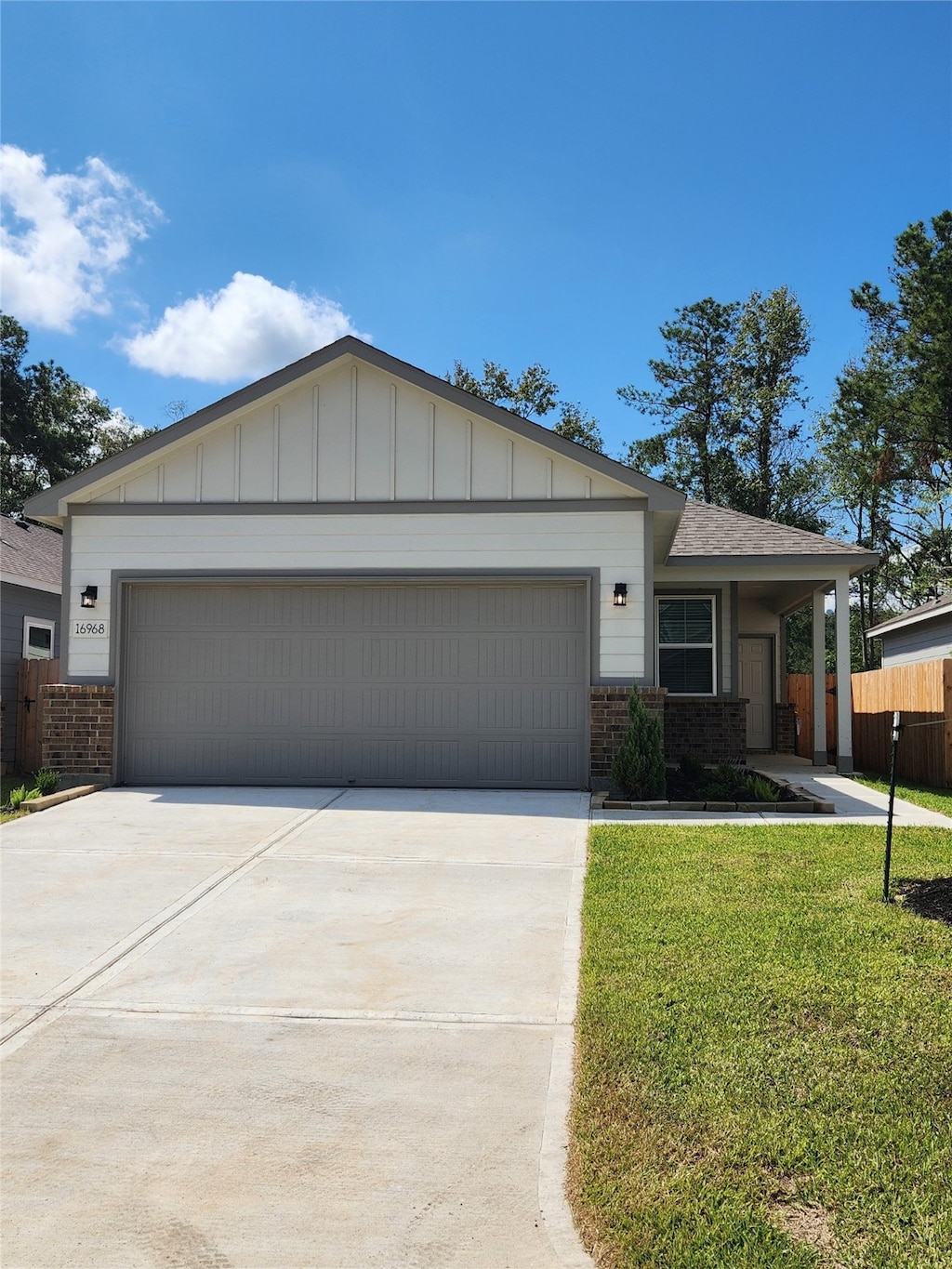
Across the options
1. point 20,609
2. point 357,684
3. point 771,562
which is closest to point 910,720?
point 771,562

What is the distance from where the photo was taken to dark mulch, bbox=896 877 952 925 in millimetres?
5406

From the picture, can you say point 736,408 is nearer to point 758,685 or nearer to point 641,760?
point 758,685

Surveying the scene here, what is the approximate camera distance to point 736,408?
28.7 metres

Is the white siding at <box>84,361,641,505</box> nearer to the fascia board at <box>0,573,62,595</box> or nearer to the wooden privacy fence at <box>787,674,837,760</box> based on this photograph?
the fascia board at <box>0,573,62,595</box>

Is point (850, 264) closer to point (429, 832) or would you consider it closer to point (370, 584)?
point (370, 584)

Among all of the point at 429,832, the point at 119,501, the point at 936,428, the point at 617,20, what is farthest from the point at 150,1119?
the point at 936,428

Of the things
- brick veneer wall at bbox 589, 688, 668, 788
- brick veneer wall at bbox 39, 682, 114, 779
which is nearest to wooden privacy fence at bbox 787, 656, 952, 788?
Result: brick veneer wall at bbox 589, 688, 668, 788

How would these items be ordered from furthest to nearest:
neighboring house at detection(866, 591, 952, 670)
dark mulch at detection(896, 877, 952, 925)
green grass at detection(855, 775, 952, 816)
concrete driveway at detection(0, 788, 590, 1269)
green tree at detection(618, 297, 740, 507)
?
green tree at detection(618, 297, 740, 507) → neighboring house at detection(866, 591, 952, 670) → green grass at detection(855, 775, 952, 816) → dark mulch at detection(896, 877, 952, 925) → concrete driveway at detection(0, 788, 590, 1269)

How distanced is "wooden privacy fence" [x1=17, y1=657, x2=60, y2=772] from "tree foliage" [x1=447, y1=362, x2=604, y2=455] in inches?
761

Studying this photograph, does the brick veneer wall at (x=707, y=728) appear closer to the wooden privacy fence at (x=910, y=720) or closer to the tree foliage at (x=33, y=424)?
the wooden privacy fence at (x=910, y=720)

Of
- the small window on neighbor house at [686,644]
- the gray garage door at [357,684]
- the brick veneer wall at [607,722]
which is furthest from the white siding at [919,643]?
the gray garage door at [357,684]

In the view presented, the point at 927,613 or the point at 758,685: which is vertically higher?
the point at 927,613

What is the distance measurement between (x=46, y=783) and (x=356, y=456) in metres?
5.08

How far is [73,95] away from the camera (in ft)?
37.9
